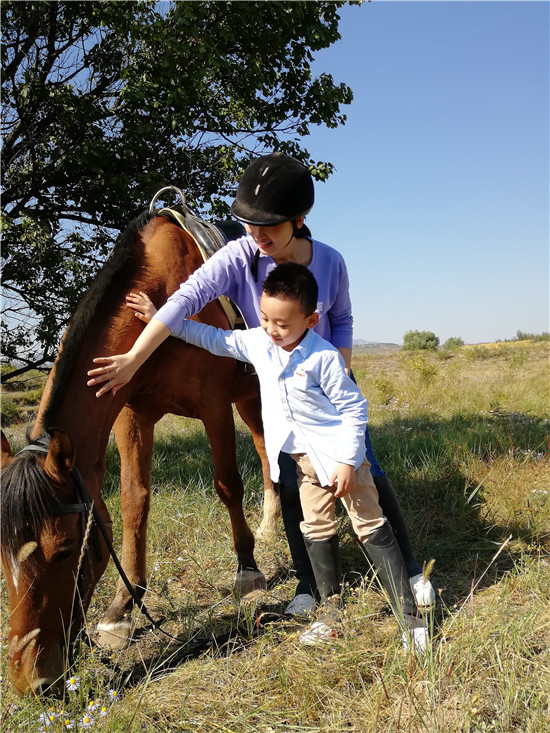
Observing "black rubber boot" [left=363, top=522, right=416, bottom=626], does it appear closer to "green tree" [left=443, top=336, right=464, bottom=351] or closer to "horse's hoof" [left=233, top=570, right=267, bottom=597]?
"horse's hoof" [left=233, top=570, right=267, bottom=597]

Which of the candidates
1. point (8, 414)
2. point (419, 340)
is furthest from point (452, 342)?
point (8, 414)

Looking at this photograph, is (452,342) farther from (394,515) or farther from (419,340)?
(394,515)

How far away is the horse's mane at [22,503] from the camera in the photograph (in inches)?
75.6

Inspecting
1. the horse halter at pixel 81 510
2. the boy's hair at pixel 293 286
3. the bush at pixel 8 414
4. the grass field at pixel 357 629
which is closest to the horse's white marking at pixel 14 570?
the horse halter at pixel 81 510

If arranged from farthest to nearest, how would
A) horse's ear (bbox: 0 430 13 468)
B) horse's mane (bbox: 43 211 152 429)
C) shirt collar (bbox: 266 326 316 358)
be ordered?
1. shirt collar (bbox: 266 326 316 358)
2. horse's mane (bbox: 43 211 152 429)
3. horse's ear (bbox: 0 430 13 468)

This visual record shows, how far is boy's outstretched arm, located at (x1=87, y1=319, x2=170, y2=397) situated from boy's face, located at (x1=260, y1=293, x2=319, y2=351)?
1.57 ft

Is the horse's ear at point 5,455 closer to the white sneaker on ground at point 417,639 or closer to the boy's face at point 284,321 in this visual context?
the boy's face at point 284,321

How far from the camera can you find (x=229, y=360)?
313cm

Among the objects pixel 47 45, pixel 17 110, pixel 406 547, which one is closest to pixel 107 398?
pixel 406 547

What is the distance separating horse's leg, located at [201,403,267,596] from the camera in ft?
9.88

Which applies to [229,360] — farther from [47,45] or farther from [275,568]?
[47,45]

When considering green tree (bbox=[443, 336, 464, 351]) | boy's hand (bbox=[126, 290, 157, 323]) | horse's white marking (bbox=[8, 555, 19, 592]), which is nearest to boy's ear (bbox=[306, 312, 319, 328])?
boy's hand (bbox=[126, 290, 157, 323])

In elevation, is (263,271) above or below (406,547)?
above

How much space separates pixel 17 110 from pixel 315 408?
4751 mm
